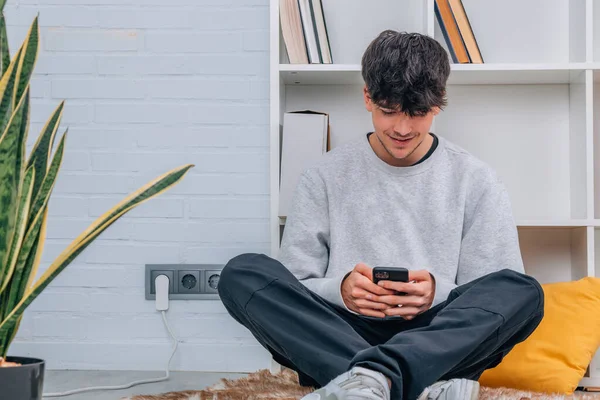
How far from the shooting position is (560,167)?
2318mm

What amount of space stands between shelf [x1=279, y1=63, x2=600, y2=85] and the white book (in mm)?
125

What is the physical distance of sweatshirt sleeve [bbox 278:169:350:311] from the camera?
187 cm

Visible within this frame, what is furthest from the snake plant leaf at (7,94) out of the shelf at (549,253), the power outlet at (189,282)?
the shelf at (549,253)

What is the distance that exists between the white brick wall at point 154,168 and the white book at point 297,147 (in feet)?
0.71

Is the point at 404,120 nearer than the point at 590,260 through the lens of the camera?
Yes

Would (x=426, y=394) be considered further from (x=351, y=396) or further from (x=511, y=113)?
(x=511, y=113)

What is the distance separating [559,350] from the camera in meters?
1.95

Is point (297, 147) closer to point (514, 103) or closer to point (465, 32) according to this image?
point (465, 32)

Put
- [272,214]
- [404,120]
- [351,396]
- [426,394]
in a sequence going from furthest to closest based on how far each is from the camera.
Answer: [272,214] → [404,120] → [426,394] → [351,396]

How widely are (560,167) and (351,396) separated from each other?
1359mm

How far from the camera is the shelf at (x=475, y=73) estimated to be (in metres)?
2.13

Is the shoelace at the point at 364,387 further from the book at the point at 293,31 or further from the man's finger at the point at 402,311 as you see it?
the book at the point at 293,31

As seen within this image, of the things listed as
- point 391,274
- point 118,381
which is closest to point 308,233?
point 391,274

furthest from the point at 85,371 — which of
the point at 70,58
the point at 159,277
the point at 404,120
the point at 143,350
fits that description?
the point at 404,120
